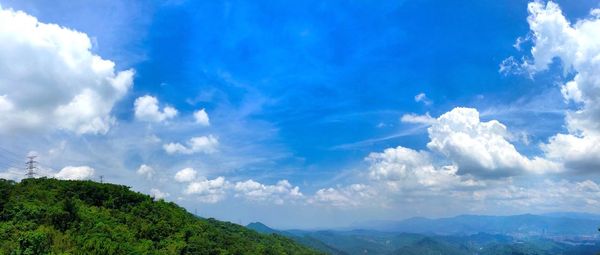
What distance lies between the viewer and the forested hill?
235 feet

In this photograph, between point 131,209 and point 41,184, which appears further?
point 131,209

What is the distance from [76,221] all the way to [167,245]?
71.1 feet

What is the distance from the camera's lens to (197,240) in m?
113

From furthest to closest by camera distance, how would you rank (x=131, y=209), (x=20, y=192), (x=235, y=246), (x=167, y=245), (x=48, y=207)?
(x=235, y=246) → (x=131, y=209) → (x=167, y=245) → (x=20, y=192) → (x=48, y=207)

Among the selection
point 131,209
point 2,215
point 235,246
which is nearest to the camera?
point 2,215

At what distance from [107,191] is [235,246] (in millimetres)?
49380

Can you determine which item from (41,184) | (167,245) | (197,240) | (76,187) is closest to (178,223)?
(197,240)

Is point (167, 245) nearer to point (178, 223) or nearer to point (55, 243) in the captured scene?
point (178, 223)

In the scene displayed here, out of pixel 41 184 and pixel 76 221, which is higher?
pixel 41 184

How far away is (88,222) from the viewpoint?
8431 cm

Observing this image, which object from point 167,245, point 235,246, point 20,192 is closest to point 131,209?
point 167,245

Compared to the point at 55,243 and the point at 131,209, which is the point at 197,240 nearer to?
the point at 131,209

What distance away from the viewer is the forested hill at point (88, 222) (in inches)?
Answer: 2822

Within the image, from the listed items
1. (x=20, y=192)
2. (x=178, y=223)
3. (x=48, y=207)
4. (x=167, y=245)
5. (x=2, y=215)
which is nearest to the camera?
(x=2, y=215)
